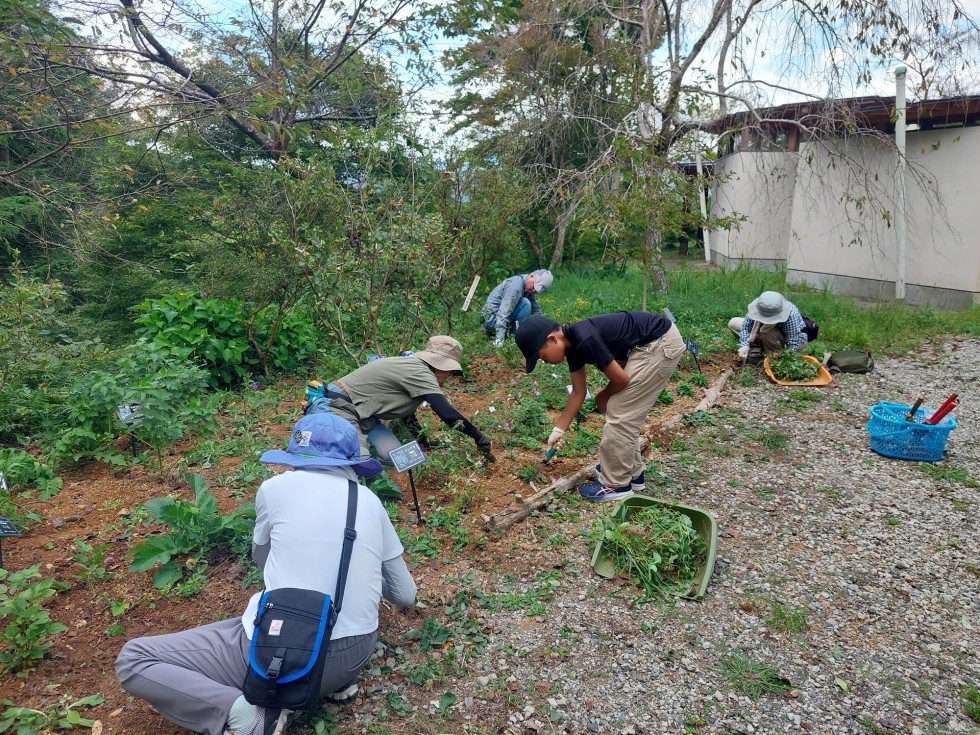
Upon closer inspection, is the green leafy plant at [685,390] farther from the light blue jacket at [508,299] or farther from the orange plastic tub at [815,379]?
the light blue jacket at [508,299]

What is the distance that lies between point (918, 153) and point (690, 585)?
9.48 meters

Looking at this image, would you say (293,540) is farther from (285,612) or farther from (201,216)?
(201,216)

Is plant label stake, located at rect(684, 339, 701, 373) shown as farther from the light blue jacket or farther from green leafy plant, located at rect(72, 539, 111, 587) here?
green leafy plant, located at rect(72, 539, 111, 587)

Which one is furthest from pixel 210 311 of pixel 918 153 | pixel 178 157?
pixel 918 153

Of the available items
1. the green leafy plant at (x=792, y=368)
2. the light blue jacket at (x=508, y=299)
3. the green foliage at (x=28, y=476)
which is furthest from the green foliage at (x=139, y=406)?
the green leafy plant at (x=792, y=368)

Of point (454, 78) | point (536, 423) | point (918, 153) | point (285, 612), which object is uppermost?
point (454, 78)

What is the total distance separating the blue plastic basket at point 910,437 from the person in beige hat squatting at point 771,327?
196 cm

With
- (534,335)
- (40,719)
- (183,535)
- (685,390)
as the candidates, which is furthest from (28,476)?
(685,390)

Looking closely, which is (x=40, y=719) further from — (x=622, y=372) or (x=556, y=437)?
(x=622, y=372)

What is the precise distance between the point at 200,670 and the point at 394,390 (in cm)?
209

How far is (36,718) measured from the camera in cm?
236

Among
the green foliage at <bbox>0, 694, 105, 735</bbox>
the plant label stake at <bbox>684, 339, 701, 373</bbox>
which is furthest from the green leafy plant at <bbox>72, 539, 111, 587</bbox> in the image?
the plant label stake at <bbox>684, 339, 701, 373</bbox>

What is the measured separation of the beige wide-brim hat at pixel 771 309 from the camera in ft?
21.9

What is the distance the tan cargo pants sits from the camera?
4051mm
